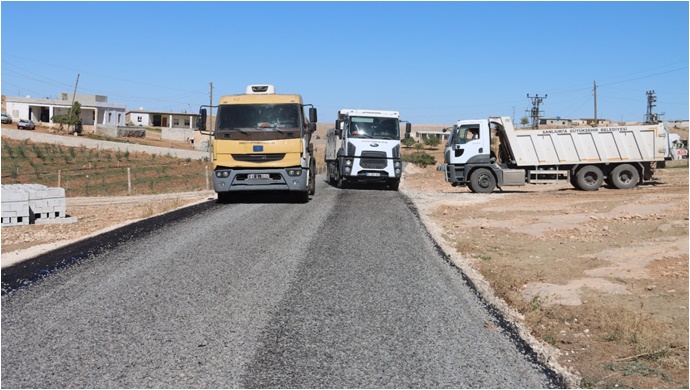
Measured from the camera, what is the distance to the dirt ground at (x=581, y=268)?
23.9 ft

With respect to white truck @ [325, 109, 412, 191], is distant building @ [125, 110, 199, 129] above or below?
above

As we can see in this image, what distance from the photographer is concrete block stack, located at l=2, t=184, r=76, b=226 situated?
1712 centimetres

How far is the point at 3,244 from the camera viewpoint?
14.3 m

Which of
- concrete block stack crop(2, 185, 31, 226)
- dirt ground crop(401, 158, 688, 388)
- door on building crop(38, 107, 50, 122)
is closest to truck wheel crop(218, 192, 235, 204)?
concrete block stack crop(2, 185, 31, 226)

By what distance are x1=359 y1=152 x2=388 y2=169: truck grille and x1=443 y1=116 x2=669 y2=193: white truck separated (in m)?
3.50

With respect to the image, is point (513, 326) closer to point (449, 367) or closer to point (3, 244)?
point (449, 367)

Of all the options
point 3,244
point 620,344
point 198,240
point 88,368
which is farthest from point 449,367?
point 3,244

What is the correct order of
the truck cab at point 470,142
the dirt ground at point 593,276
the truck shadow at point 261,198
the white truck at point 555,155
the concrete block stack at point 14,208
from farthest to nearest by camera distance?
the white truck at point 555,155
the truck cab at point 470,142
the truck shadow at point 261,198
the concrete block stack at point 14,208
the dirt ground at point 593,276

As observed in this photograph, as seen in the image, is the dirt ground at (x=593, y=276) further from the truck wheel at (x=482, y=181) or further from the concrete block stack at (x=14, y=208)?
the concrete block stack at (x=14, y=208)

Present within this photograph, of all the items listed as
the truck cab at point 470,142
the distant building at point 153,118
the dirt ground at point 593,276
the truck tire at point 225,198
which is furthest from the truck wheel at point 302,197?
the distant building at point 153,118

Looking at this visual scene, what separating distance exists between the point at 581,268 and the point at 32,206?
14.0m

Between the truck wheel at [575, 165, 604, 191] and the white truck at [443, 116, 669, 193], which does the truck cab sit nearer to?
the white truck at [443, 116, 669, 193]

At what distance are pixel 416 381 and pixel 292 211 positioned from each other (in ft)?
41.2

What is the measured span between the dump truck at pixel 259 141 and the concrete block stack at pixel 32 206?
4347 mm
